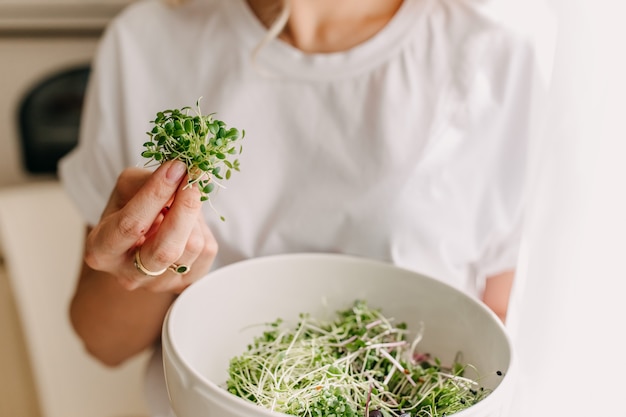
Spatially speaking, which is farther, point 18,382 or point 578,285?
point 18,382

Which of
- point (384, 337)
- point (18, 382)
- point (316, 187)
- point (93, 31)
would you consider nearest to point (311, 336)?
point (384, 337)

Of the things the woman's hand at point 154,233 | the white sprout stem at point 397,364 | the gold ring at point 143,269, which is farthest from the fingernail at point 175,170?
the white sprout stem at point 397,364

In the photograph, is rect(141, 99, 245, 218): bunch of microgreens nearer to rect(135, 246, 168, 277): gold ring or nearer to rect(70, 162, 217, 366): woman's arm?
rect(70, 162, 217, 366): woman's arm

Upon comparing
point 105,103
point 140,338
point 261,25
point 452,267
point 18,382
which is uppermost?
point 261,25

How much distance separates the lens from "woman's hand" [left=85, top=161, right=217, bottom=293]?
542mm

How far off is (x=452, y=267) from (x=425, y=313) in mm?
196

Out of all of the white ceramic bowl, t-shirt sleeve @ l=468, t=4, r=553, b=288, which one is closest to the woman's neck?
t-shirt sleeve @ l=468, t=4, r=553, b=288

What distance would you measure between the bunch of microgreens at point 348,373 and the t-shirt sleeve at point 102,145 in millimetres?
353

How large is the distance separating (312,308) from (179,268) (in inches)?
6.3

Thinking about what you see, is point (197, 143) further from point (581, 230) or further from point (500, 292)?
point (500, 292)

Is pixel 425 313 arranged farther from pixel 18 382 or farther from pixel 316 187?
pixel 18 382

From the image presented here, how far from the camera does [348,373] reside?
61cm

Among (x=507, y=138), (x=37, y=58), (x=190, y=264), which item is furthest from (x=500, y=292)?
(x=37, y=58)

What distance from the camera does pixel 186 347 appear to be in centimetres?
61
